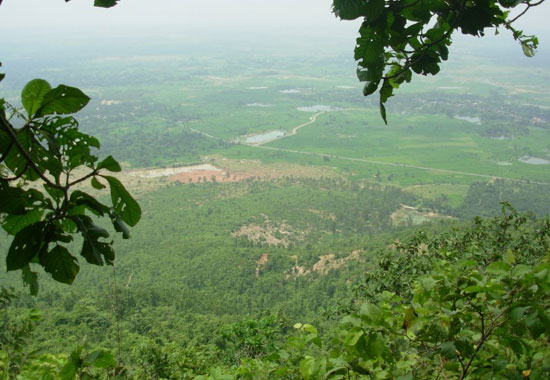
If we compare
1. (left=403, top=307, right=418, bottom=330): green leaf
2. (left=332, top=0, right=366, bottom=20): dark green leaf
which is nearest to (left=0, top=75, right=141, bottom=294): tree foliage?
(left=332, top=0, right=366, bottom=20): dark green leaf

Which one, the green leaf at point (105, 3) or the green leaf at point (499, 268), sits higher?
the green leaf at point (105, 3)

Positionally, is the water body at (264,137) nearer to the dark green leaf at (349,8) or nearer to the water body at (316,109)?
the water body at (316,109)

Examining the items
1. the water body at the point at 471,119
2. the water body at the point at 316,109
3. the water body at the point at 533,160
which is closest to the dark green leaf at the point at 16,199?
the water body at the point at 533,160

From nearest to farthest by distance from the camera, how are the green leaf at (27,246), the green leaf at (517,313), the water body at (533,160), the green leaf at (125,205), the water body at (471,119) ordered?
1. the green leaf at (27,246)
2. the green leaf at (125,205)
3. the green leaf at (517,313)
4. the water body at (533,160)
5. the water body at (471,119)


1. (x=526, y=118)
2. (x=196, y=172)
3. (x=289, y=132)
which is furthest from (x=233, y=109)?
(x=526, y=118)

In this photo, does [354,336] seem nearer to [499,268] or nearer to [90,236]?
[499,268]

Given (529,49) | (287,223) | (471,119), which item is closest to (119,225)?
(529,49)
